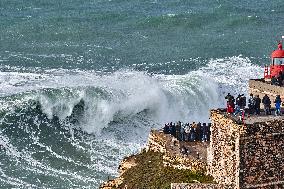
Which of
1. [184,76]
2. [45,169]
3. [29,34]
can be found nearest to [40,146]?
[45,169]

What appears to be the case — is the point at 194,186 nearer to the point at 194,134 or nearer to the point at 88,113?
the point at 194,134

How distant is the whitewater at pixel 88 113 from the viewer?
3116 centimetres

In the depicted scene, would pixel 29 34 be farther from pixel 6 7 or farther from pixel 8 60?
pixel 6 7

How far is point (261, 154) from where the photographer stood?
58.0 feet

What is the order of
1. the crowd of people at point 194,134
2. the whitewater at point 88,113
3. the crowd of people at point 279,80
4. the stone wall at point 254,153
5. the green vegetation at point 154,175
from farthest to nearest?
the whitewater at point 88,113, the crowd of people at point 194,134, the crowd of people at point 279,80, the green vegetation at point 154,175, the stone wall at point 254,153

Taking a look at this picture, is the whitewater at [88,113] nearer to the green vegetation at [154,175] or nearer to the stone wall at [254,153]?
the green vegetation at [154,175]

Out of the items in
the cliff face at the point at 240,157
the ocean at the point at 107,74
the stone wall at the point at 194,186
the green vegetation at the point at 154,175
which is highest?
the cliff face at the point at 240,157

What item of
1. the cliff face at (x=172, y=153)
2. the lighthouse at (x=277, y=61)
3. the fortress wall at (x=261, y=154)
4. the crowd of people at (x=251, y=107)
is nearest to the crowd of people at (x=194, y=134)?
the cliff face at (x=172, y=153)

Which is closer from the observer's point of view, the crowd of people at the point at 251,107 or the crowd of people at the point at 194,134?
the crowd of people at the point at 251,107

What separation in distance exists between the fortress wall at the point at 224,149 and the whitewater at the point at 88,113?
421 inches

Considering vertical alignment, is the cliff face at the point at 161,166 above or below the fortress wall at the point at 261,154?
below

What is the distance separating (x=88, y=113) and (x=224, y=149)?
840 inches

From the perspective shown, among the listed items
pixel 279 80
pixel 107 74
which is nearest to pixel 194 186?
pixel 279 80

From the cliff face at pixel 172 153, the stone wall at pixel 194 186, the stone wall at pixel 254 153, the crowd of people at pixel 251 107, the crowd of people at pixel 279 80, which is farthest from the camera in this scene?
the crowd of people at pixel 279 80
